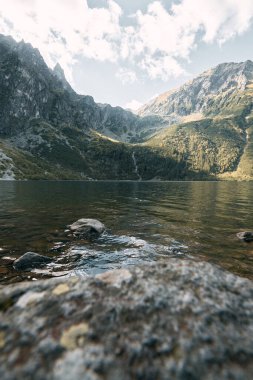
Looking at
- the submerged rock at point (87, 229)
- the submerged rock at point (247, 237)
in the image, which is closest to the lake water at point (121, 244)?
the submerged rock at point (247, 237)

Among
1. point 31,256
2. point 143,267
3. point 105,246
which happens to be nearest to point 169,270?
point 143,267

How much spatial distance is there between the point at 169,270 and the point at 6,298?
4.49m

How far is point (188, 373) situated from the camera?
4.66 meters

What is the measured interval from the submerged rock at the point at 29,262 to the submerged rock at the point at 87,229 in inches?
293

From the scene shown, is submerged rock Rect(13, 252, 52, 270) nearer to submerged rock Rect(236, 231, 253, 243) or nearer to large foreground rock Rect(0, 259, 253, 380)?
large foreground rock Rect(0, 259, 253, 380)

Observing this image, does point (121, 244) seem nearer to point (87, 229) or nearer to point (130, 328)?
point (87, 229)

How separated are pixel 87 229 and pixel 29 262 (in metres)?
9.34

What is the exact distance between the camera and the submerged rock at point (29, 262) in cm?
1636

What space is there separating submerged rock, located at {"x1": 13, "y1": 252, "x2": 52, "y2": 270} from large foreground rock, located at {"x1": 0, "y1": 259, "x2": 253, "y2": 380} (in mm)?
10307

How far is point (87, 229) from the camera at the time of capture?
25703mm

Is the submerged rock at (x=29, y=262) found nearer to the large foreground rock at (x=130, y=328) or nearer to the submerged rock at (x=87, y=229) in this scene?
the submerged rock at (x=87, y=229)

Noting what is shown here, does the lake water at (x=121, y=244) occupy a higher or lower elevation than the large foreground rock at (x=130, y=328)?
lower

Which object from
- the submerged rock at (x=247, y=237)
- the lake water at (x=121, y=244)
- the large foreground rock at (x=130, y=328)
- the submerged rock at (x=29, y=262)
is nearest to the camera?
the large foreground rock at (x=130, y=328)

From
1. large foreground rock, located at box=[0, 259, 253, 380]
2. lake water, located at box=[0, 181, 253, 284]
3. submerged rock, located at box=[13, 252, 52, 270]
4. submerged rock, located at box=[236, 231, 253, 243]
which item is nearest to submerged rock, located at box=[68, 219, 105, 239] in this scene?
lake water, located at box=[0, 181, 253, 284]
